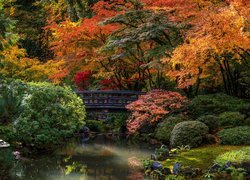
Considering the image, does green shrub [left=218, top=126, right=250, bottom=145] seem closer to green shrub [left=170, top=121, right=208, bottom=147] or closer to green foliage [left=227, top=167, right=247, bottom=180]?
green shrub [left=170, top=121, right=208, bottom=147]

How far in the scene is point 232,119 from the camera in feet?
50.6

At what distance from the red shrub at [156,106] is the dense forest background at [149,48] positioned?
2.21 ft

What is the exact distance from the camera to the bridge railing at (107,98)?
22094 millimetres

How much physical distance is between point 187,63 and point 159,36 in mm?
3592

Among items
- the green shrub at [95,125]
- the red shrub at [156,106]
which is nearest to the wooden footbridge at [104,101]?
the green shrub at [95,125]

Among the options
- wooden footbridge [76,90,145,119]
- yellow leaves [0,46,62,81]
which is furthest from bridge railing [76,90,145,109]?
yellow leaves [0,46,62,81]

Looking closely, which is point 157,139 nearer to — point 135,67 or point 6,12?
point 135,67

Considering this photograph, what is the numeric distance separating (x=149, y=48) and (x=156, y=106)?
470 cm

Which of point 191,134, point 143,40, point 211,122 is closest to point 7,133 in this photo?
point 191,134

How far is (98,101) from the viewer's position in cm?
2298

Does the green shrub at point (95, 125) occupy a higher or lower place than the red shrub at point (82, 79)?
lower

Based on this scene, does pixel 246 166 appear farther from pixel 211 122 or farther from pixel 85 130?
pixel 85 130

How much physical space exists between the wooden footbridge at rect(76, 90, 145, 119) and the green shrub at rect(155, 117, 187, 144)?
511 cm

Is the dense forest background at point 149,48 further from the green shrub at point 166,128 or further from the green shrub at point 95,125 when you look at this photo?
the green shrub at point 95,125
